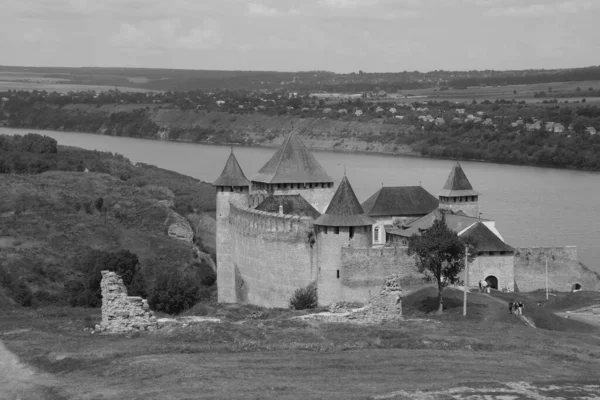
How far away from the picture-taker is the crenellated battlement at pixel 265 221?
2567 cm

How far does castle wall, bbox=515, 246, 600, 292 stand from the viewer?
28.5m

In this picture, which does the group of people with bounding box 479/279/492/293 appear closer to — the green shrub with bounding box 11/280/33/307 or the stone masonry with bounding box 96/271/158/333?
the green shrub with bounding box 11/280/33/307

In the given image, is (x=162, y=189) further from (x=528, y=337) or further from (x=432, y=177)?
(x=528, y=337)

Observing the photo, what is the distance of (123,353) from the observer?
15.5m

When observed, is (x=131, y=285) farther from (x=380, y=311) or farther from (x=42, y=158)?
(x=42, y=158)

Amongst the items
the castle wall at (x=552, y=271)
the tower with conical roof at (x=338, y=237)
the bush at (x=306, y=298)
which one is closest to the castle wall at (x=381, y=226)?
the castle wall at (x=552, y=271)

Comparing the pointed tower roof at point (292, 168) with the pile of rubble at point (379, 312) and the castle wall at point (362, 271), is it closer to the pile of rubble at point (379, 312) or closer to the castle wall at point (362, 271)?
the castle wall at point (362, 271)

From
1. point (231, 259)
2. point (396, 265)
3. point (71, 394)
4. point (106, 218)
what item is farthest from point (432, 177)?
point (71, 394)

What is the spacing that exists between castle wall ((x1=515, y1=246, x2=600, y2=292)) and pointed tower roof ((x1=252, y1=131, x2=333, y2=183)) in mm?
5483

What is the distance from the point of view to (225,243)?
98.3 ft

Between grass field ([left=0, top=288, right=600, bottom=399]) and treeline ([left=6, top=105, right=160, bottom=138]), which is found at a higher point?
grass field ([left=0, top=288, right=600, bottom=399])

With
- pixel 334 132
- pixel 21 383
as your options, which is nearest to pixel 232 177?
pixel 21 383

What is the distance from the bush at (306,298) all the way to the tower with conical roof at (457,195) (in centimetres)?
684

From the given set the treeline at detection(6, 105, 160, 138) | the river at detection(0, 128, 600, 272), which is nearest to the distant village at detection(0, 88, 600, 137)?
the treeline at detection(6, 105, 160, 138)
